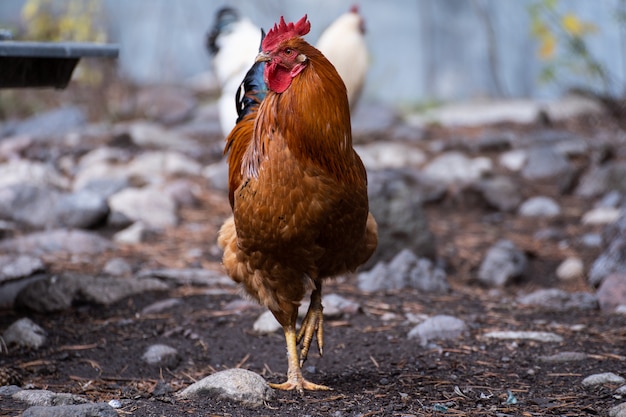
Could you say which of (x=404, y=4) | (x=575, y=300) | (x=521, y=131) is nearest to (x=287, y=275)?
(x=575, y=300)

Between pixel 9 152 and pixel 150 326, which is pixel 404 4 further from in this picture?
pixel 150 326

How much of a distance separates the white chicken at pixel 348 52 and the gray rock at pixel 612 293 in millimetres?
3836

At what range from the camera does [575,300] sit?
502cm

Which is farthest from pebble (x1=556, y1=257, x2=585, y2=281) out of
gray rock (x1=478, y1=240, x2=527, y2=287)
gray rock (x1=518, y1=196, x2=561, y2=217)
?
gray rock (x1=518, y1=196, x2=561, y2=217)

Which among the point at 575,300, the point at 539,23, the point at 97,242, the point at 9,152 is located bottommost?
the point at 575,300

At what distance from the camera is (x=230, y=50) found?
28.0 feet

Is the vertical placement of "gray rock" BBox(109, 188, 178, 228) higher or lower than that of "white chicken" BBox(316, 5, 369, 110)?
lower

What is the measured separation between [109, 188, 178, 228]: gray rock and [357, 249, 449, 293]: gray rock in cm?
223

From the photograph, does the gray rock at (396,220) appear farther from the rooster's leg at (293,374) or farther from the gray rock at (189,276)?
the rooster's leg at (293,374)

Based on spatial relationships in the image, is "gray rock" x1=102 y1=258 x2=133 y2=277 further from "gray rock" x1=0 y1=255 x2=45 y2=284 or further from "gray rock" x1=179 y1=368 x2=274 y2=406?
"gray rock" x1=179 y1=368 x2=274 y2=406

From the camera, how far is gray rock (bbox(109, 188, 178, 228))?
6.96m

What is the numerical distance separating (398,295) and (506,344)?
3.45ft

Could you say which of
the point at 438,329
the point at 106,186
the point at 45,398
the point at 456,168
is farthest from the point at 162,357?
the point at 456,168

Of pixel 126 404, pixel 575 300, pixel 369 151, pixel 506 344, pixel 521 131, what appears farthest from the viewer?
pixel 521 131
